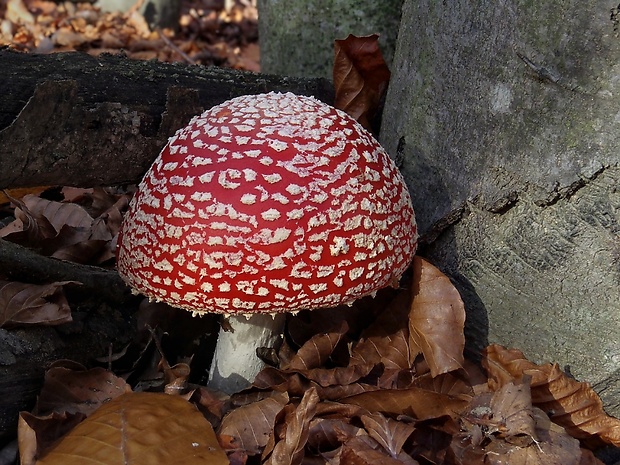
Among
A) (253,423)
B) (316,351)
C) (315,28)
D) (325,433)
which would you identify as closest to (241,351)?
(316,351)

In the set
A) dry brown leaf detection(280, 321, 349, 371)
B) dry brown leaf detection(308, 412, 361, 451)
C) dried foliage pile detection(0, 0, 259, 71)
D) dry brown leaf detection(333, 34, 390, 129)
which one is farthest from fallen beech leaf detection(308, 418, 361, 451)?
dried foliage pile detection(0, 0, 259, 71)

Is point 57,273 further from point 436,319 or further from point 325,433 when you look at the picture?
point 436,319

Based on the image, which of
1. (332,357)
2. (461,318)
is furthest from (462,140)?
(332,357)

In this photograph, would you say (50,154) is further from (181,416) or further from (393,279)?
(393,279)

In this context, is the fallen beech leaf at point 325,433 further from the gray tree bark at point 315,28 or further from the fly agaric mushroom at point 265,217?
the gray tree bark at point 315,28

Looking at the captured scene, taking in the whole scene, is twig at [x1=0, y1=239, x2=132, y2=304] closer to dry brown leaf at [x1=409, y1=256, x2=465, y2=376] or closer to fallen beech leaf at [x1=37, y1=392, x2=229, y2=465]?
fallen beech leaf at [x1=37, y1=392, x2=229, y2=465]

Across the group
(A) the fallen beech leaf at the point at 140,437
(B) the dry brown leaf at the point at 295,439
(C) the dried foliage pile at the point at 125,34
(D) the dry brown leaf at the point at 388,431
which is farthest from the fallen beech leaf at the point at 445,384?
(C) the dried foliage pile at the point at 125,34
